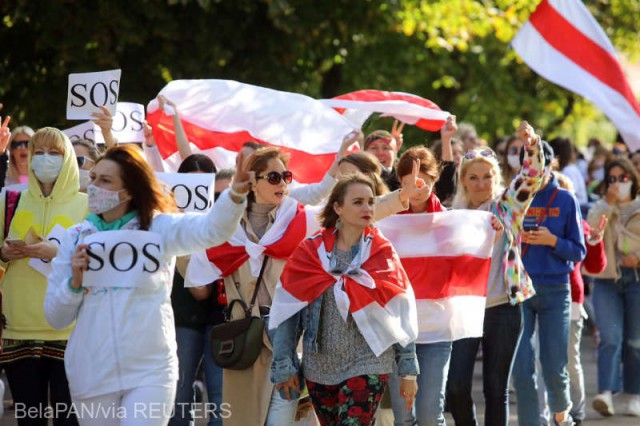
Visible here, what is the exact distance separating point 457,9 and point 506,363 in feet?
44.1

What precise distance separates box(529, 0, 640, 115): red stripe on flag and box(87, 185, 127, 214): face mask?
6425mm

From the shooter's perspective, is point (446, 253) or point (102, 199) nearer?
point (102, 199)

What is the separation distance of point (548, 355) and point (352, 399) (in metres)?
2.62

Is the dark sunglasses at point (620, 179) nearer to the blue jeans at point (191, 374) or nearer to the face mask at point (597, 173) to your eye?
the blue jeans at point (191, 374)

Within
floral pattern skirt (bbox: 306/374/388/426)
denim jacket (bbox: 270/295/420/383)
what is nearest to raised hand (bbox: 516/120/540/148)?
denim jacket (bbox: 270/295/420/383)

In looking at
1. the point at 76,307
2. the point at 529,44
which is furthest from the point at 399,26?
the point at 76,307

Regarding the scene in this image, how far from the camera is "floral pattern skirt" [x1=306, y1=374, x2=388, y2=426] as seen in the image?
650cm

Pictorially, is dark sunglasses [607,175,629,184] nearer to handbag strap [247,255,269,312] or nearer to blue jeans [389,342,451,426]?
blue jeans [389,342,451,426]

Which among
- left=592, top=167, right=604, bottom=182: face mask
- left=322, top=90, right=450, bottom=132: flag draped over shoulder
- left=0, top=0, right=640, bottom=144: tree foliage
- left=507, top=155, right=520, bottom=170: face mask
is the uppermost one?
left=0, top=0, right=640, bottom=144: tree foliage

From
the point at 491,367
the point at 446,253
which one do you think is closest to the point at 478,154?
the point at 446,253

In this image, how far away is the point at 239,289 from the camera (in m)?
7.58

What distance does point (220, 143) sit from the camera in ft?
34.5

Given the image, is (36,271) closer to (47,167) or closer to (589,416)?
(47,167)

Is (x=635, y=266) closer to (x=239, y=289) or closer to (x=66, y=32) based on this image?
(x=239, y=289)
